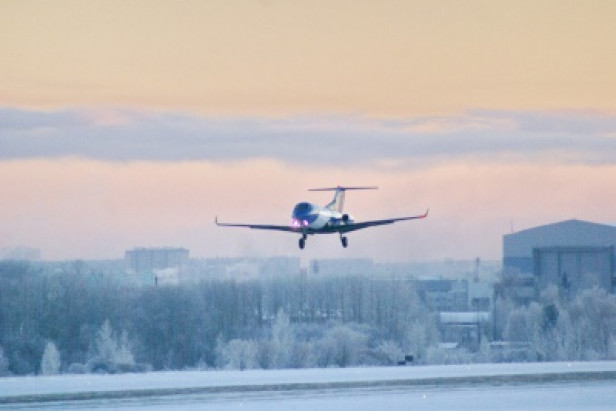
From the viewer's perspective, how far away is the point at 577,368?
2499 inches

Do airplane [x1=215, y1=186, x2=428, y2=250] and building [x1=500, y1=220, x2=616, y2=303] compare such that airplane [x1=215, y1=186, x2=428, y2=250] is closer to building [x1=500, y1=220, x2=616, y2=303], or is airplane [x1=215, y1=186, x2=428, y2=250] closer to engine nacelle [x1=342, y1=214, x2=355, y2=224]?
engine nacelle [x1=342, y1=214, x2=355, y2=224]

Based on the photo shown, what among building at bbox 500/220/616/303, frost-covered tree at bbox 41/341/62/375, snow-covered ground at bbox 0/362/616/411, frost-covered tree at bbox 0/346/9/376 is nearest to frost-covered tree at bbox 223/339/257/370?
frost-covered tree at bbox 41/341/62/375

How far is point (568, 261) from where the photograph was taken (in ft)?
416

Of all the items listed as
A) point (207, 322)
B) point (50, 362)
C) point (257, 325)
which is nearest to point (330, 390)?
point (50, 362)

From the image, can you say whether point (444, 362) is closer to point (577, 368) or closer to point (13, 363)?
point (577, 368)

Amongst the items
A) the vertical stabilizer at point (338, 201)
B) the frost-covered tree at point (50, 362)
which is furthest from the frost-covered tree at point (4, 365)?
the vertical stabilizer at point (338, 201)

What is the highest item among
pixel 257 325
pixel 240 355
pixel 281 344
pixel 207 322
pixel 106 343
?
pixel 207 322

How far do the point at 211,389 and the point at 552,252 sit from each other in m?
79.4

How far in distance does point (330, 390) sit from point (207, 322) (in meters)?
54.2

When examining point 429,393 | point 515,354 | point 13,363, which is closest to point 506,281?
point 515,354

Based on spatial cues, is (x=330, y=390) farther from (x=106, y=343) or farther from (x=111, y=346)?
(x=106, y=343)

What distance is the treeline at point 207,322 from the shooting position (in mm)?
87750

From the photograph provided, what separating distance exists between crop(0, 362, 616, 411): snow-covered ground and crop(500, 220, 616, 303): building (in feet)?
213

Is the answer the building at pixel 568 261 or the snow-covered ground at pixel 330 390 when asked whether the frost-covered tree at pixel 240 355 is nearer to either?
the snow-covered ground at pixel 330 390
